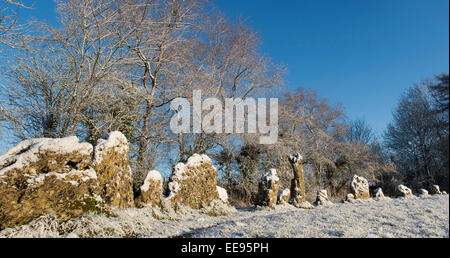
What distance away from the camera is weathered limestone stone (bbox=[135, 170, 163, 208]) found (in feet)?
21.8

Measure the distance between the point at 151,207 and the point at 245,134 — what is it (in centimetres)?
839

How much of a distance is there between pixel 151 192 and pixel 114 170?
54.2 inches

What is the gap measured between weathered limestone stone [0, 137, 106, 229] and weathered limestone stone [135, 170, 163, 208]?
1411mm

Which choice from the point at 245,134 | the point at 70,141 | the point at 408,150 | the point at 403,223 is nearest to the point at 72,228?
the point at 70,141

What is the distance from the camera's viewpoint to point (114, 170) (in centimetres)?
586

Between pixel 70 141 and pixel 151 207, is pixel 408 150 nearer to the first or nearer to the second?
pixel 151 207

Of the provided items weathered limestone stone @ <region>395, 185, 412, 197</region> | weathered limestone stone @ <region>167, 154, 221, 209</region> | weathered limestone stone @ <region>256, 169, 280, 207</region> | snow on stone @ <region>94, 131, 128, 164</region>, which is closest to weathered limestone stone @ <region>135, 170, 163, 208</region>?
weathered limestone stone @ <region>167, 154, 221, 209</region>

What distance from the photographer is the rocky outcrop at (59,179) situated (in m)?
4.30

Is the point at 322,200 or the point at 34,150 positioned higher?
the point at 34,150

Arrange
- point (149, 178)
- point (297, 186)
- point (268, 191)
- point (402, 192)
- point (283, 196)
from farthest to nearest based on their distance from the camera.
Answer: point (402, 192), point (297, 186), point (283, 196), point (268, 191), point (149, 178)

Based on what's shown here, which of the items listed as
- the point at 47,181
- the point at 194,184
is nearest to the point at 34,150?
the point at 47,181

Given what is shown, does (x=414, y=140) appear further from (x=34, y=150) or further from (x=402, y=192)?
(x=34, y=150)

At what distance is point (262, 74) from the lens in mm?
15680

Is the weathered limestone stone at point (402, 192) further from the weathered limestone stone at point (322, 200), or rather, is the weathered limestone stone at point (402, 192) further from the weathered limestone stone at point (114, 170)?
the weathered limestone stone at point (114, 170)
